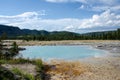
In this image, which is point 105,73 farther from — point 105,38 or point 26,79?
point 105,38

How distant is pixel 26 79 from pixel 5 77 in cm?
155

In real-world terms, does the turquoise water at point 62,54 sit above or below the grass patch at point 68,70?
below

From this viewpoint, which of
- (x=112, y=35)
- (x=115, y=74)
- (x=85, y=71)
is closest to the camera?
(x=115, y=74)

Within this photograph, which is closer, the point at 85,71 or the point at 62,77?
the point at 62,77

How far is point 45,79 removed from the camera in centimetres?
2345

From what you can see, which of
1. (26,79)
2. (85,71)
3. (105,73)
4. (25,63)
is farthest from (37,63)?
(26,79)

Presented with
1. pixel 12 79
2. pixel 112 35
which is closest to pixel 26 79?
pixel 12 79

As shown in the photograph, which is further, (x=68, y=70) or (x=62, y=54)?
(x=62, y=54)

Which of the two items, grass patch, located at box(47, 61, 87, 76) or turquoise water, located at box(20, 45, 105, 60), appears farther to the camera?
turquoise water, located at box(20, 45, 105, 60)

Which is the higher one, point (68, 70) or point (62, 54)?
point (68, 70)

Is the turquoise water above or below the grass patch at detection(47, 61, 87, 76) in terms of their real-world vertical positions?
below

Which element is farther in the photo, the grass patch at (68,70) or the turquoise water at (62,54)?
the turquoise water at (62,54)

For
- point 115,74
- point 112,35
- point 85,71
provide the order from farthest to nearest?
point 112,35 → point 85,71 → point 115,74

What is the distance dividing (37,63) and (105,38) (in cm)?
11035
